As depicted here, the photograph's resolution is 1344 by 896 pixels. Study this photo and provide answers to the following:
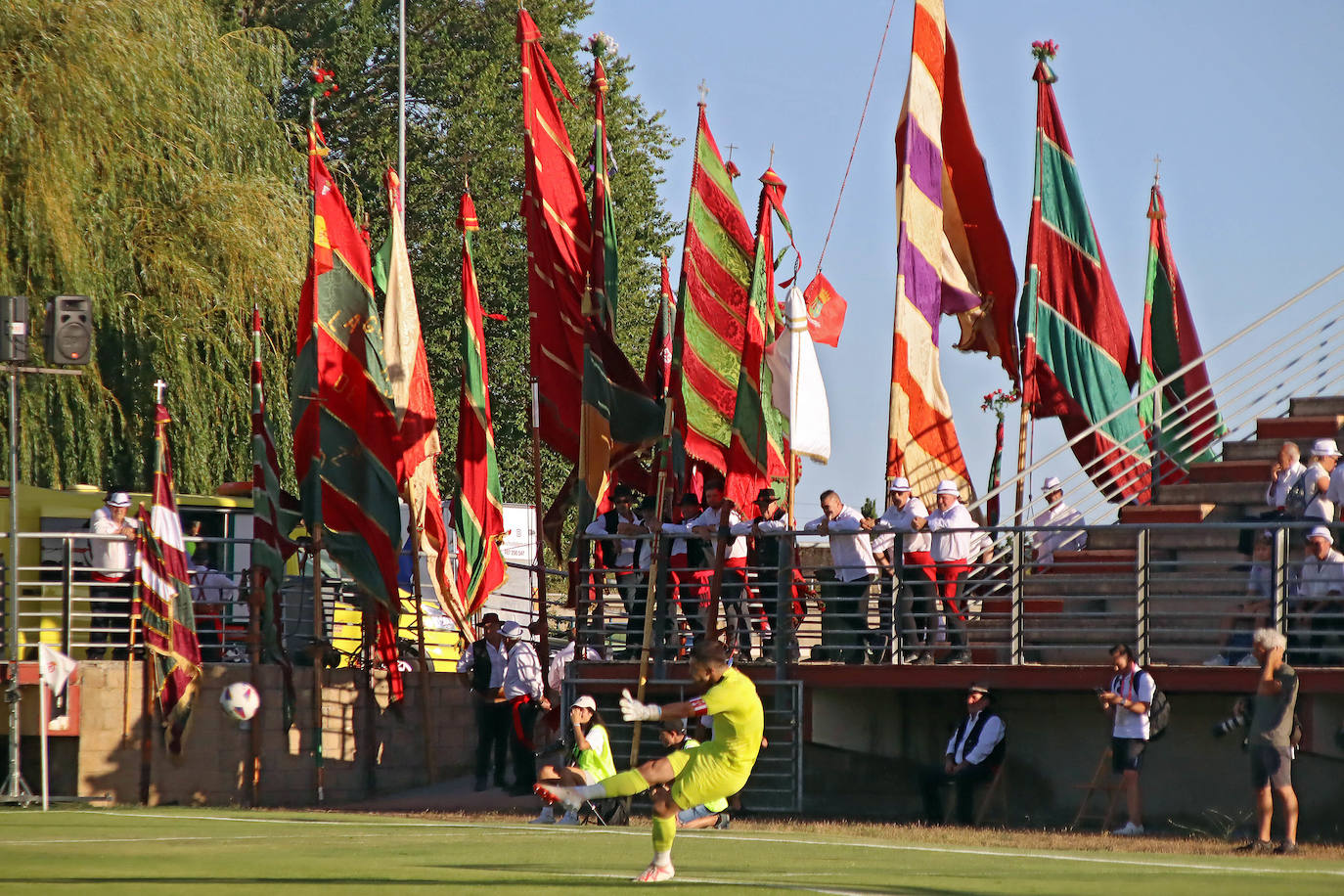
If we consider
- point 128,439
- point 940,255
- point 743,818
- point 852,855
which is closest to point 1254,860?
point 852,855

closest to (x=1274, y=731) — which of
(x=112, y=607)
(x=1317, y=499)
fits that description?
(x=1317, y=499)

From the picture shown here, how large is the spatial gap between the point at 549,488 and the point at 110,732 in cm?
2353

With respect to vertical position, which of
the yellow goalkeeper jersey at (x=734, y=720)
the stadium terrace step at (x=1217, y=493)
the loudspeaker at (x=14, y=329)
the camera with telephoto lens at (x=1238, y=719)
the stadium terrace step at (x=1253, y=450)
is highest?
the loudspeaker at (x=14, y=329)

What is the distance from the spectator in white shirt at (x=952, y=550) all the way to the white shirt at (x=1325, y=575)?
292cm

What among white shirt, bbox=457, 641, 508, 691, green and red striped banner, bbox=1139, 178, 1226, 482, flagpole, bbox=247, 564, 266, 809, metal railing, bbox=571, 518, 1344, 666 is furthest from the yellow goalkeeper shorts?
green and red striped banner, bbox=1139, 178, 1226, 482

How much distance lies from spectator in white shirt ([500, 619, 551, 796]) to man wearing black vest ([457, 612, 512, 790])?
12 centimetres

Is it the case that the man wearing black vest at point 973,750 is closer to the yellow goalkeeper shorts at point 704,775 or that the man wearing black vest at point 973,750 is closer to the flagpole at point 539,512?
the flagpole at point 539,512

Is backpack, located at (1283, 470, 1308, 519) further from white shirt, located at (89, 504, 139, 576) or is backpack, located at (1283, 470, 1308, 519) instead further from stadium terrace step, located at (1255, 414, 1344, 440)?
white shirt, located at (89, 504, 139, 576)

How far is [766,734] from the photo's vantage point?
19.2 meters

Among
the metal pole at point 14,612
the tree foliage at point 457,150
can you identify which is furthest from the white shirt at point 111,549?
the tree foliage at point 457,150

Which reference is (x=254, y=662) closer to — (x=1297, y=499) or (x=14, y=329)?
(x=14, y=329)

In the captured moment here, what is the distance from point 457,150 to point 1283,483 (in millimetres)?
27311

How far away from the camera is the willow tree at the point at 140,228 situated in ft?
81.5

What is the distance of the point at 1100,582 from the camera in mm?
18641
